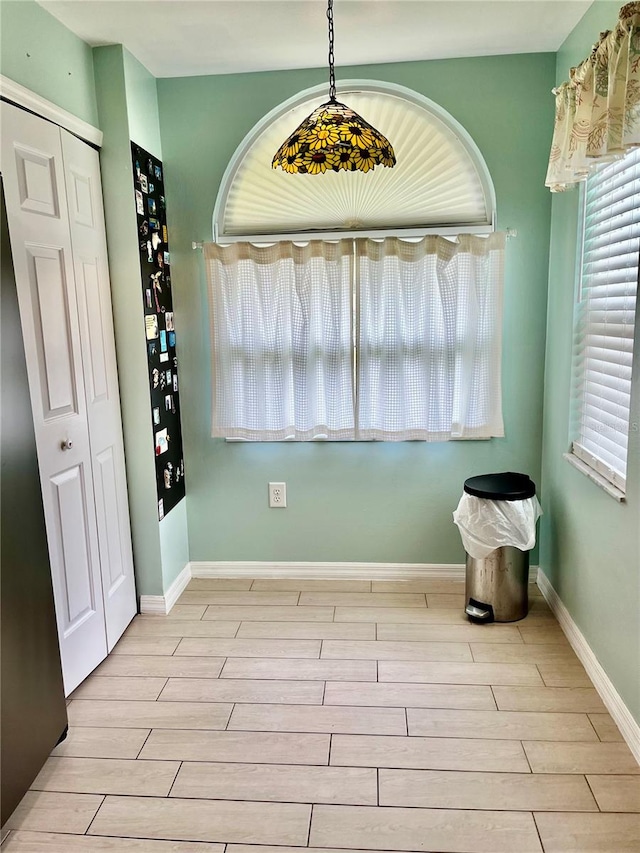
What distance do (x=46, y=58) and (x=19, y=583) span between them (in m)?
1.81

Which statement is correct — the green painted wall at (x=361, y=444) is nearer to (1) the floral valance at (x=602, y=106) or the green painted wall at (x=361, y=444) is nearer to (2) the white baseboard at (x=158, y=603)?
(2) the white baseboard at (x=158, y=603)

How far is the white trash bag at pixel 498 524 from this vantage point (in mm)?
2592

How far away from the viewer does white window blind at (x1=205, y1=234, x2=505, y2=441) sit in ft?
9.16

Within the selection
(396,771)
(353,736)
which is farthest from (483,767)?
(353,736)

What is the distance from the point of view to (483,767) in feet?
6.10

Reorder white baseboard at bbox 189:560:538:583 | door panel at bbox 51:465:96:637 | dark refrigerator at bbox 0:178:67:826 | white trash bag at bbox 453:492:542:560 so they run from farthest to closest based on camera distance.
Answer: white baseboard at bbox 189:560:538:583
white trash bag at bbox 453:492:542:560
door panel at bbox 51:465:96:637
dark refrigerator at bbox 0:178:67:826

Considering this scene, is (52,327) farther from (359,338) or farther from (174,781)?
(174,781)

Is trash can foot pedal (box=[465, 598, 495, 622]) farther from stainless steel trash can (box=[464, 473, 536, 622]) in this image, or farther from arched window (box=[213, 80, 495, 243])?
arched window (box=[213, 80, 495, 243])

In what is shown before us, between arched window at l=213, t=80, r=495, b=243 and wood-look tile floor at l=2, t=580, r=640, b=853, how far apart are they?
1.83 meters

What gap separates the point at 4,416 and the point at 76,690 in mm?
1224

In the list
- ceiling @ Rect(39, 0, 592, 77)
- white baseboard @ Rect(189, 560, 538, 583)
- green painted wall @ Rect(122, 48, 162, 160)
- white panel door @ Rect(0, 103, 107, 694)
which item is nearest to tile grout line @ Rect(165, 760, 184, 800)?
white panel door @ Rect(0, 103, 107, 694)

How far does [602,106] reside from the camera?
182cm

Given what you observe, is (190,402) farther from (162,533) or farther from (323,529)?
(323,529)

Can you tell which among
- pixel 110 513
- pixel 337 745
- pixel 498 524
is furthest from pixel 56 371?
pixel 498 524
